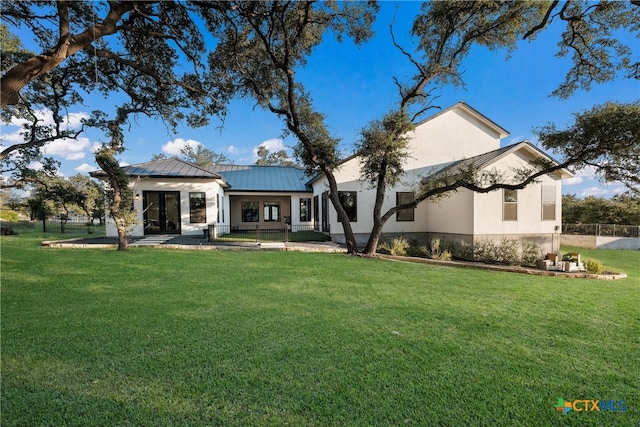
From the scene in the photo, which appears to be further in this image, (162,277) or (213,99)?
(213,99)

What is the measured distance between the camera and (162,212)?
15.1m

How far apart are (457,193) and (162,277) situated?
12000 mm

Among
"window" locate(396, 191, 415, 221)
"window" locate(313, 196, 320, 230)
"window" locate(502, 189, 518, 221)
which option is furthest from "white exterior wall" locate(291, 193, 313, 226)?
"window" locate(502, 189, 518, 221)

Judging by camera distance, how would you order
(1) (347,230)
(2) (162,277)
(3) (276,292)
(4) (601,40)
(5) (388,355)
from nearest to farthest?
(5) (388,355) < (3) (276,292) < (2) (162,277) < (4) (601,40) < (1) (347,230)

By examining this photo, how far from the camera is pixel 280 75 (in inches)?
414

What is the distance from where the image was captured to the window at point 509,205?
1196 centimetres

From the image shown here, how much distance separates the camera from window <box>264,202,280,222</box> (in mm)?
21641

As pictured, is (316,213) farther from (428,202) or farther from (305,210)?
(428,202)

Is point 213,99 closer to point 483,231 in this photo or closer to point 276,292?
point 276,292

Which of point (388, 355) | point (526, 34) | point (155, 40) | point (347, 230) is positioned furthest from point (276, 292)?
point (526, 34)

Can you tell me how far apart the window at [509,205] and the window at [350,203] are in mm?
6669

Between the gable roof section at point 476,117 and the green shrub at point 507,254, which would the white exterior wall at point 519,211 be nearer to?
→ the green shrub at point 507,254

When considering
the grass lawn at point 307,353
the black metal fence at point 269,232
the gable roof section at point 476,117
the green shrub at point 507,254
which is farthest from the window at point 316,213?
the grass lawn at point 307,353

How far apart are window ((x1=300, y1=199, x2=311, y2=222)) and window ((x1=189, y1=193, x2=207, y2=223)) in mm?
6990
